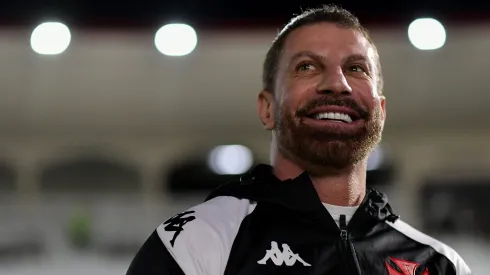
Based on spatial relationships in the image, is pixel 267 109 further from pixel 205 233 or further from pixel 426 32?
pixel 426 32

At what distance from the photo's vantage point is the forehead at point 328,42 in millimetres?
1182

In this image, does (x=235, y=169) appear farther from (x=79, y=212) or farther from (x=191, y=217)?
(x=191, y=217)

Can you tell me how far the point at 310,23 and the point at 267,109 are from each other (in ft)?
0.60

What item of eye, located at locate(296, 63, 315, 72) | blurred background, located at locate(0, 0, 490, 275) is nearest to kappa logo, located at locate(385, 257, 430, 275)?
eye, located at locate(296, 63, 315, 72)

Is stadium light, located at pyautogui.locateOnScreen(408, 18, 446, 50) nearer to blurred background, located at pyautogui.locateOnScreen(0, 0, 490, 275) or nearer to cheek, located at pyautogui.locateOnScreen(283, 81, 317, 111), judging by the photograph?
blurred background, located at pyautogui.locateOnScreen(0, 0, 490, 275)

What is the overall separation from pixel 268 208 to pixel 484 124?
14.7 ft

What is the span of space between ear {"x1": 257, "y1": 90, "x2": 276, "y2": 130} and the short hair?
0.01 m

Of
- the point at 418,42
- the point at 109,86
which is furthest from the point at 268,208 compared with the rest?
the point at 109,86

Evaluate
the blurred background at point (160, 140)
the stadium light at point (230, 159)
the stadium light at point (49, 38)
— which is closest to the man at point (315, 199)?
the stadium light at point (49, 38)

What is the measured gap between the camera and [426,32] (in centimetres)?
240

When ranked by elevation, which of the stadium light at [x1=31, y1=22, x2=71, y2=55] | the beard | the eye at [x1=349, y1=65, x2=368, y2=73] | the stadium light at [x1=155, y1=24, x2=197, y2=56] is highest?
the stadium light at [x1=31, y1=22, x2=71, y2=55]

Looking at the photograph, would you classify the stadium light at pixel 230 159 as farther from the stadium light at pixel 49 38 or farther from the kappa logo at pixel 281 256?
the kappa logo at pixel 281 256

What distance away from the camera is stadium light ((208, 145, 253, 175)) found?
524cm

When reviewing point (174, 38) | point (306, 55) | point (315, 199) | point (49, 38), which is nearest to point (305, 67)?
point (306, 55)
